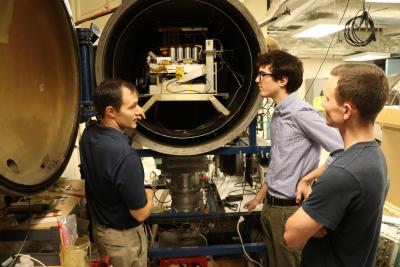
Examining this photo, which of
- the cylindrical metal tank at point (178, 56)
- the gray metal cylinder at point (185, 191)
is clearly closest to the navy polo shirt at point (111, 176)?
the cylindrical metal tank at point (178, 56)

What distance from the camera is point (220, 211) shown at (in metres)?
2.00

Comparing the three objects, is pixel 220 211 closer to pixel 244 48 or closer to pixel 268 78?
pixel 268 78

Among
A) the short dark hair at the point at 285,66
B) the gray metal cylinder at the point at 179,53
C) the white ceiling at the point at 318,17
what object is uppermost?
the white ceiling at the point at 318,17

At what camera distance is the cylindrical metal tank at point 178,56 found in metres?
1.67

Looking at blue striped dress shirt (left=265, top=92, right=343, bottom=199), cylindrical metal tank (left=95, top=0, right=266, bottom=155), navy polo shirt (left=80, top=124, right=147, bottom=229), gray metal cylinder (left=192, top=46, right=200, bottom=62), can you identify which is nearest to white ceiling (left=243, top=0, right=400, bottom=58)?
cylindrical metal tank (left=95, top=0, right=266, bottom=155)

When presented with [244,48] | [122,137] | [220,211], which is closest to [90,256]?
[122,137]

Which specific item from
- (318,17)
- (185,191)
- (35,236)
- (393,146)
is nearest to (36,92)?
(35,236)

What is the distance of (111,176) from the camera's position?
4.34 ft

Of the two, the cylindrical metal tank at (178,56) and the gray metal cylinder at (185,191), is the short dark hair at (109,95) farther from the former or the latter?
the gray metal cylinder at (185,191)

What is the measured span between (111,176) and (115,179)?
20 millimetres

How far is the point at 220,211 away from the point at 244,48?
99cm

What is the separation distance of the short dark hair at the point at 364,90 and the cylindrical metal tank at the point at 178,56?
72 centimetres

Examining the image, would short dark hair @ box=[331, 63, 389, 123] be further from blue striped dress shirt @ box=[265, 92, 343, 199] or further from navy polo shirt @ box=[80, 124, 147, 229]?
navy polo shirt @ box=[80, 124, 147, 229]

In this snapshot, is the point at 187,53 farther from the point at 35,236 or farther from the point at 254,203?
the point at 35,236
